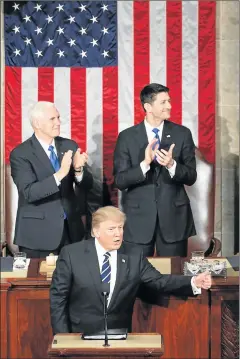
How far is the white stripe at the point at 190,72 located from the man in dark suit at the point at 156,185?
120 cm

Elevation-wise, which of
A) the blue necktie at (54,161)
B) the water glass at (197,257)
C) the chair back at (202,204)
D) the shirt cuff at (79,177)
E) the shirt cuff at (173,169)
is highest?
the blue necktie at (54,161)

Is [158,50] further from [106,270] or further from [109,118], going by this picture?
[106,270]

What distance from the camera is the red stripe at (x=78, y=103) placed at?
9391 mm

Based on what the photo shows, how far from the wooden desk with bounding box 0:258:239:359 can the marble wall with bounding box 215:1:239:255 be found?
2.53m

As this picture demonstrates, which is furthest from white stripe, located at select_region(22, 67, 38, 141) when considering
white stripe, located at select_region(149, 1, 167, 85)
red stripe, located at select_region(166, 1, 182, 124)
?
red stripe, located at select_region(166, 1, 182, 124)

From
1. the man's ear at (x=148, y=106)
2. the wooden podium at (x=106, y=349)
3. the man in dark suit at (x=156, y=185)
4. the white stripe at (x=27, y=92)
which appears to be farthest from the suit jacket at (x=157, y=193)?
the wooden podium at (x=106, y=349)

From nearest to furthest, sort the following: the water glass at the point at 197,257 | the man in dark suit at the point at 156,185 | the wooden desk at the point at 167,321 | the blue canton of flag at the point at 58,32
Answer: the wooden desk at the point at 167,321 < the water glass at the point at 197,257 < the man in dark suit at the point at 156,185 < the blue canton of flag at the point at 58,32

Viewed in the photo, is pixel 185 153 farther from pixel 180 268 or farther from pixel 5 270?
pixel 5 270

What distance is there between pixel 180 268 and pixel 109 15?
2.83 meters

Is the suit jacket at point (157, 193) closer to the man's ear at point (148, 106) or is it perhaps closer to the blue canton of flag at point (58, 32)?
the man's ear at point (148, 106)

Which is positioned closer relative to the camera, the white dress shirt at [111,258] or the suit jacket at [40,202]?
the white dress shirt at [111,258]

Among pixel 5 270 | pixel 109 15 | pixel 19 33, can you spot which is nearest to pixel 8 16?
pixel 19 33

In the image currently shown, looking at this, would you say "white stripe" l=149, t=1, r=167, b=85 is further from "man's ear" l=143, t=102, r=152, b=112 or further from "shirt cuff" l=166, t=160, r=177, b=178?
"shirt cuff" l=166, t=160, r=177, b=178

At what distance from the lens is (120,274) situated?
6.64 meters
